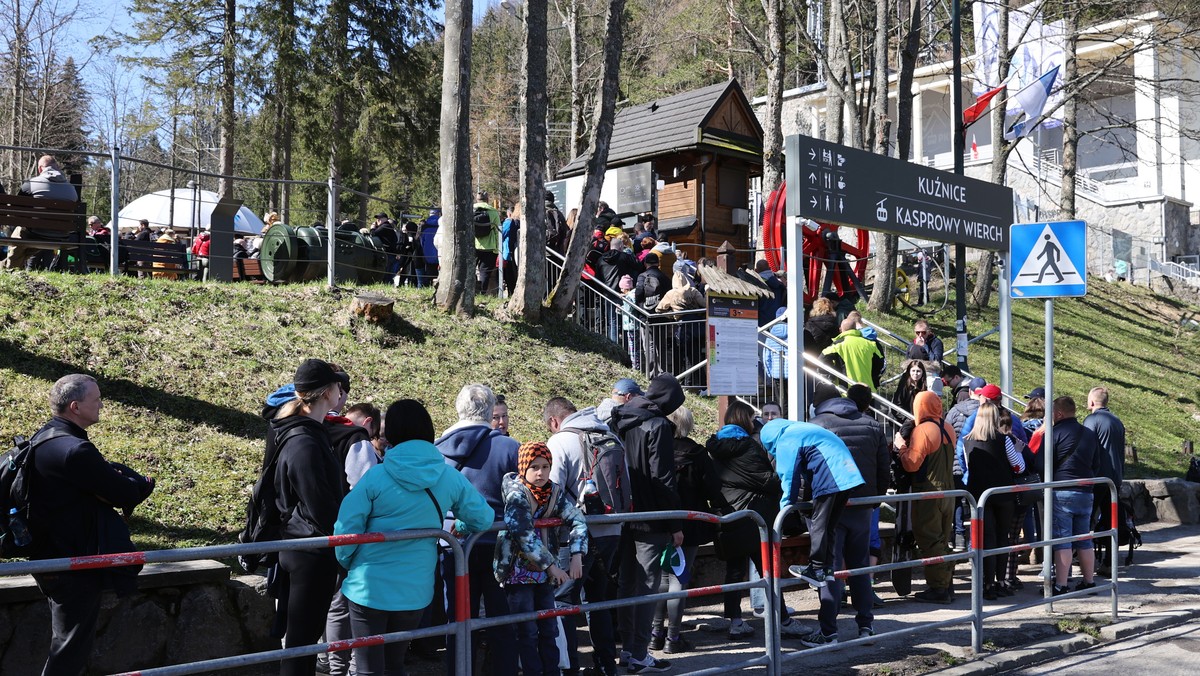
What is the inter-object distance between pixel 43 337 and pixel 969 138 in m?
48.1

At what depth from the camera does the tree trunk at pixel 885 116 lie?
2089 centimetres

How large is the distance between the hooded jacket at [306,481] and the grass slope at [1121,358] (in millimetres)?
15483

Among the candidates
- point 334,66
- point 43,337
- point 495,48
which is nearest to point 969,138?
point 495,48

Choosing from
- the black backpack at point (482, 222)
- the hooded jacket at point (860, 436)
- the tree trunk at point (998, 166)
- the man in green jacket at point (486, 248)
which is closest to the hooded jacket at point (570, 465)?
the hooded jacket at point (860, 436)

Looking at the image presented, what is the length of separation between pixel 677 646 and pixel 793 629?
1038 mm

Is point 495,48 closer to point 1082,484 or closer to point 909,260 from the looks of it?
point 909,260

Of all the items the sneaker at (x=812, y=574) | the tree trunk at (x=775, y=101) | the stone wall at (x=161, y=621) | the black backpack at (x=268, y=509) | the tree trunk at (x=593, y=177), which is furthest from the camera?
the tree trunk at (x=775, y=101)

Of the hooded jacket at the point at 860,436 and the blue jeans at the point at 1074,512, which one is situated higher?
the hooded jacket at the point at 860,436

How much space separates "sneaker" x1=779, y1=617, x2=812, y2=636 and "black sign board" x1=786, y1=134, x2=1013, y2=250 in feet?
10.7

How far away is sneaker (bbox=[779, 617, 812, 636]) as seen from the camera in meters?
8.02

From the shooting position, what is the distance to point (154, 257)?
13758 millimetres

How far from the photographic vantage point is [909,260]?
28594 millimetres

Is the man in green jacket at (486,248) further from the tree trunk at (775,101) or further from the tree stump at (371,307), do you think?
the tree trunk at (775,101)

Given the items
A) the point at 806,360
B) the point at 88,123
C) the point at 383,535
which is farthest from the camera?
the point at 88,123
